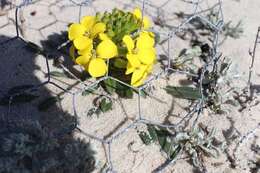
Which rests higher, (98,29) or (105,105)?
(98,29)

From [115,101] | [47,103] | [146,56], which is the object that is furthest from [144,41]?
[47,103]

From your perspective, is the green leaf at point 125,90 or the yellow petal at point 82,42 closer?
the yellow petal at point 82,42

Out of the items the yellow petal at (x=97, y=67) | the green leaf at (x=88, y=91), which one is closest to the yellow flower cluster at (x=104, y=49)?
the yellow petal at (x=97, y=67)

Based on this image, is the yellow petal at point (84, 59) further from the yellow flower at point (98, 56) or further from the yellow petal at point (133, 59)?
the yellow petal at point (133, 59)

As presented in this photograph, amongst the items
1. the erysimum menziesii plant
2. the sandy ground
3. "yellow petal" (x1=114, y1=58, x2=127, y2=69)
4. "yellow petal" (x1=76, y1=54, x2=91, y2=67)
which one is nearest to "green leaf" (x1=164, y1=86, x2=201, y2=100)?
the sandy ground

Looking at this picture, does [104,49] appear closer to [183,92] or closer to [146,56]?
[146,56]

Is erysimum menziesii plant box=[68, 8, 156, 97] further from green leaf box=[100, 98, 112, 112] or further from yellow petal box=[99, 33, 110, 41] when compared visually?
green leaf box=[100, 98, 112, 112]

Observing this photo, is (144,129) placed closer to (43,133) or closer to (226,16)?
(43,133)

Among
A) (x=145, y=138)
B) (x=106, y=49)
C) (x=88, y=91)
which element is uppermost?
(x=106, y=49)
